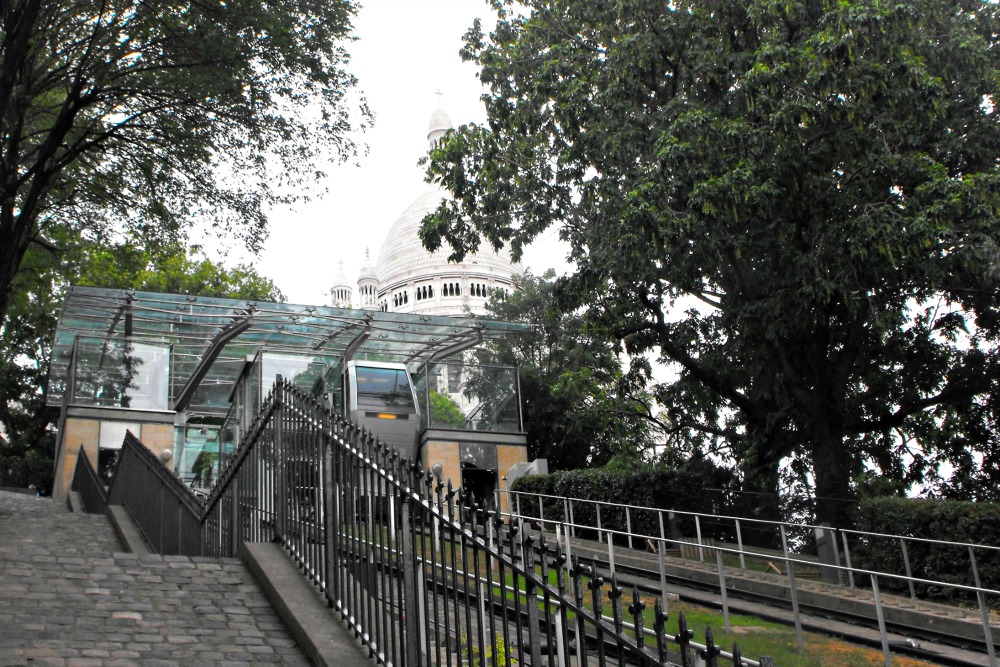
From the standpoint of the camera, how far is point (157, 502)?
1339cm

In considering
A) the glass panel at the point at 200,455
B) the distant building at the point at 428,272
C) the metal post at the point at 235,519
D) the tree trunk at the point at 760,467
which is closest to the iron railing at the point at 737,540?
the tree trunk at the point at 760,467

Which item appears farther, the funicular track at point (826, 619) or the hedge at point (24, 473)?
the hedge at point (24, 473)

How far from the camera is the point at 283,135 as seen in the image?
20188 mm

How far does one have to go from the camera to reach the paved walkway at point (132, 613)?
20.1 ft

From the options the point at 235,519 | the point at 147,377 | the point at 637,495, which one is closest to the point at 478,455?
the point at 637,495

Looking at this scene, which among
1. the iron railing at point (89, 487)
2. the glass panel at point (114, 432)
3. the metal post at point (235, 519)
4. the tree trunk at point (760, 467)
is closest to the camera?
the metal post at point (235, 519)

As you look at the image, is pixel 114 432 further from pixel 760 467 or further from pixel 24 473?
pixel 24 473

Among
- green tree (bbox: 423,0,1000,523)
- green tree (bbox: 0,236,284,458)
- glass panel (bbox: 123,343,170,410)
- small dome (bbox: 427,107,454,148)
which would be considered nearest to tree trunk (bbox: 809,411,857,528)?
green tree (bbox: 423,0,1000,523)

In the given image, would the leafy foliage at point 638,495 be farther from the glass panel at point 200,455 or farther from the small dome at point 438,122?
the small dome at point 438,122

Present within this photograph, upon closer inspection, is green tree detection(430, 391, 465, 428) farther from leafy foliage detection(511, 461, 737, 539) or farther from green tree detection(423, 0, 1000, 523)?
green tree detection(423, 0, 1000, 523)

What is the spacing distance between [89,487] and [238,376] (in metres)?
8.44

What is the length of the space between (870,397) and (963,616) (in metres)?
10.7

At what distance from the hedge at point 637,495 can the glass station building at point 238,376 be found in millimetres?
4311

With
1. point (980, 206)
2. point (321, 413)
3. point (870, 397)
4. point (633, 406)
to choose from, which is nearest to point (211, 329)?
point (633, 406)
